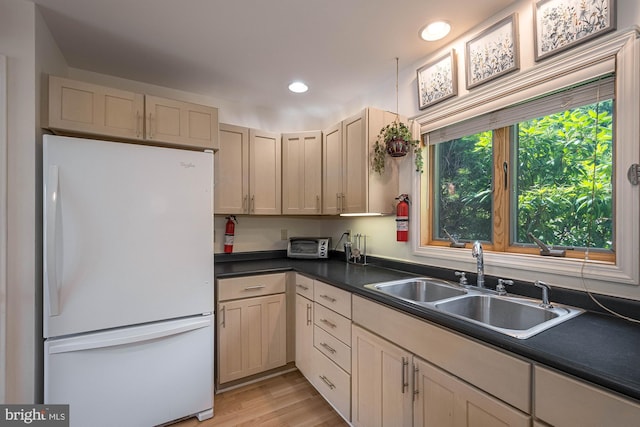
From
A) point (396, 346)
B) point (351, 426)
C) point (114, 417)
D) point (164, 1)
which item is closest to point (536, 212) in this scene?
point (396, 346)

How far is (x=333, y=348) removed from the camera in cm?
186

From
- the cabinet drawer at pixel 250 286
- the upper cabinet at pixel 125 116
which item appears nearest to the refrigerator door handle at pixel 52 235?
the upper cabinet at pixel 125 116

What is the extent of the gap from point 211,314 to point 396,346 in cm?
120

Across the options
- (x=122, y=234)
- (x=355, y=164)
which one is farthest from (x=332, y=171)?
(x=122, y=234)

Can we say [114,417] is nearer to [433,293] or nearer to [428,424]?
[428,424]

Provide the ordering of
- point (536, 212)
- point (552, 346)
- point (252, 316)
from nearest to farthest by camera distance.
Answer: point (552, 346), point (536, 212), point (252, 316)

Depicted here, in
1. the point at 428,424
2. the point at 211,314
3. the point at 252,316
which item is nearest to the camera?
the point at 428,424

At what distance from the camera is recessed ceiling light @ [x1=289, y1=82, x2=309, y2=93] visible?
2436 millimetres

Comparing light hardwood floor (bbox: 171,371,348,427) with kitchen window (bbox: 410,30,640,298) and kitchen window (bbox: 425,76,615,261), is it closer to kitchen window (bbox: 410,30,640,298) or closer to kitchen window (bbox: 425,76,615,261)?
kitchen window (bbox: 410,30,640,298)

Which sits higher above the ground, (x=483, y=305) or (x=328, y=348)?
(x=483, y=305)

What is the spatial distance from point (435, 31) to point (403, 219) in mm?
1194

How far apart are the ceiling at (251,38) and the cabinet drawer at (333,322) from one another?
1745 mm

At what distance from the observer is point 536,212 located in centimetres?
157

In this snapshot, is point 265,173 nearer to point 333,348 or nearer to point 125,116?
point 125,116
